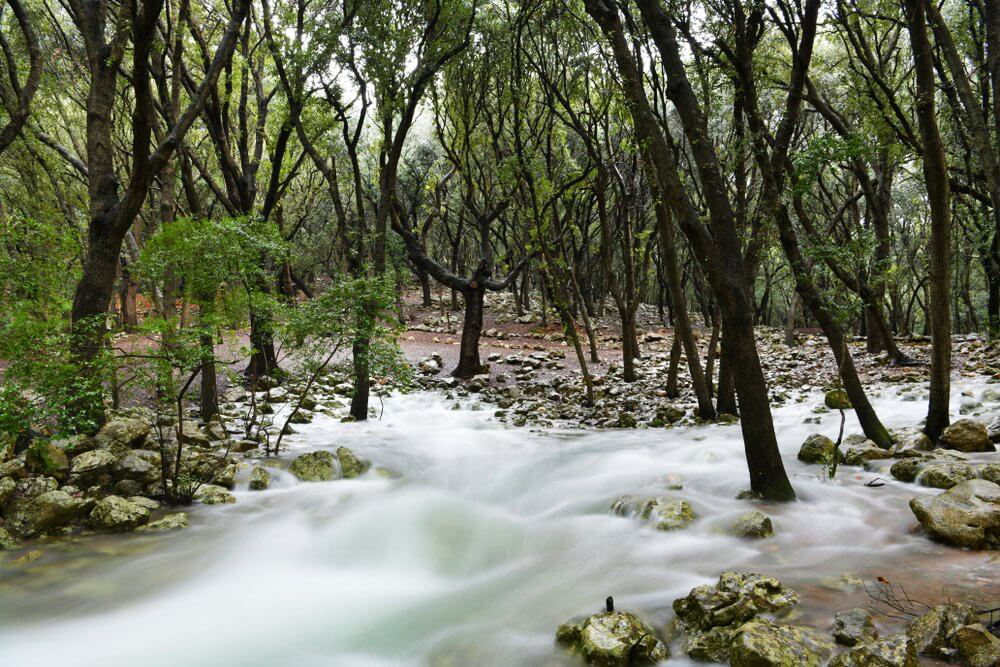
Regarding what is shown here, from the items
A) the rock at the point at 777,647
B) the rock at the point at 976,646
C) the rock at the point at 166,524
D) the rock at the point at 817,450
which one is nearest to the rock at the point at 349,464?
the rock at the point at 166,524

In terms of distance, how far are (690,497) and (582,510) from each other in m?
1.39

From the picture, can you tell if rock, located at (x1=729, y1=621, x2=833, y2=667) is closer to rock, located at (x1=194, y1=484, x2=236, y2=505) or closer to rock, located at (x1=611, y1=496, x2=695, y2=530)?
rock, located at (x1=611, y1=496, x2=695, y2=530)

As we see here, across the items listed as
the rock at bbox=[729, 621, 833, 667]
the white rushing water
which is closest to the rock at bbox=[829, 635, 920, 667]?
the rock at bbox=[729, 621, 833, 667]

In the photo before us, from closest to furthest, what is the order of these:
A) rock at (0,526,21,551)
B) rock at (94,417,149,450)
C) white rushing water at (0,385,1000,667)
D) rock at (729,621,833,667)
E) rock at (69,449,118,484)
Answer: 1. rock at (729,621,833,667)
2. white rushing water at (0,385,1000,667)
3. rock at (0,526,21,551)
4. rock at (69,449,118,484)
5. rock at (94,417,149,450)

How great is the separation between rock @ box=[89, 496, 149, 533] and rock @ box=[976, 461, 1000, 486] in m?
9.25

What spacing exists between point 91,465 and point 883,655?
331 inches

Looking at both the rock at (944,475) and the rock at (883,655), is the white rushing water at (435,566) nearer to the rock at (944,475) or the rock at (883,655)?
the rock at (944,475)

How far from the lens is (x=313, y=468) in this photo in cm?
832

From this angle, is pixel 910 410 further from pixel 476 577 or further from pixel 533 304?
pixel 533 304

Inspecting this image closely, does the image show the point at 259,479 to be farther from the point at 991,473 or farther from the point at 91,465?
the point at 991,473

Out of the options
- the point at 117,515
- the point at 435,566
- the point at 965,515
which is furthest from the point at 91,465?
the point at 965,515

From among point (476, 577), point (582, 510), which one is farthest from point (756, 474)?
point (476, 577)

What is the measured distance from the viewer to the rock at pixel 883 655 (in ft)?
8.71

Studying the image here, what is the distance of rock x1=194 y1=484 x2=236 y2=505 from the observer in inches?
280
